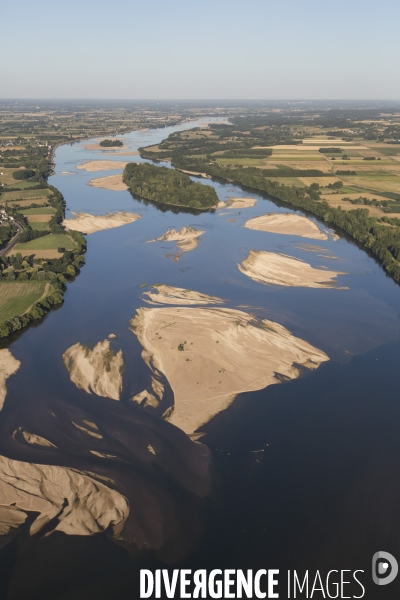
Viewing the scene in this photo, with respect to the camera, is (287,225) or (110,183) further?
(110,183)

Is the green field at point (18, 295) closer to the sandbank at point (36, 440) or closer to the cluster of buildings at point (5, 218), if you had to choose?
A: the sandbank at point (36, 440)

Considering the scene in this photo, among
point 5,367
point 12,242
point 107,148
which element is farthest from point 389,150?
point 5,367

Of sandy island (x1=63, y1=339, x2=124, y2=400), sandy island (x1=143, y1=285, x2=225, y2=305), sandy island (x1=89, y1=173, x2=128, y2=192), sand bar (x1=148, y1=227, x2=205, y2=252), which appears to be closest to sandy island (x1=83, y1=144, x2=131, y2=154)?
sandy island (x1=89, y1=173, x2=128, y2=192)

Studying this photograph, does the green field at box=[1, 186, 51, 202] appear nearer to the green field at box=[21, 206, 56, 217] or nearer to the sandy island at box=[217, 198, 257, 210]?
the green field at box=[21, 206, 56, 217]

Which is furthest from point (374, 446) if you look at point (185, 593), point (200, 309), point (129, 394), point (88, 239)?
point (88, 239)

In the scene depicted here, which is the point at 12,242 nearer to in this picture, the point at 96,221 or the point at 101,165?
the point at 96,221

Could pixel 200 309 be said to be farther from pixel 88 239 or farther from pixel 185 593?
pixel 88 239

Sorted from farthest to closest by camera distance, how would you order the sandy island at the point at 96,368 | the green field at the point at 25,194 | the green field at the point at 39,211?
the green field at the point at 25,194 < the green field at the point at 39,211 < the sandy island at the point at 96,368

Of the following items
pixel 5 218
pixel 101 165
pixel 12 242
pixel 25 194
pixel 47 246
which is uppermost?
pixel 101 165

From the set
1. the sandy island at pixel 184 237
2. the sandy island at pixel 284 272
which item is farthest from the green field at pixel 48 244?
the sandy island at pixel 284 272
